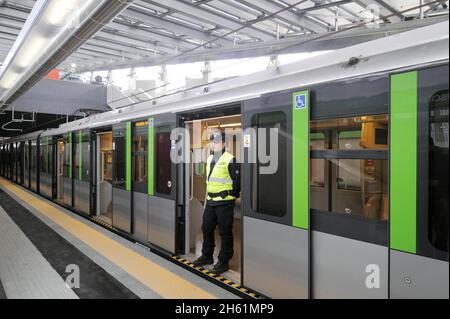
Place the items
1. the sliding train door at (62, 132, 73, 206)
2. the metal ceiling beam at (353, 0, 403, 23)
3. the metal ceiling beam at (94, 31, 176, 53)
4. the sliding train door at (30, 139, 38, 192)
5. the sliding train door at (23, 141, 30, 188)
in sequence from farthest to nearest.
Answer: the sliding train door at (23, 141, 30, 188) < the sliding train door at (30, 139, 38, 192) < the sliding train door at (62, 132, 73, 206) < the metal ceiling beam at (94, 31, 176, 53) < the metal ceiling beam at (353, 0, 403, 23)

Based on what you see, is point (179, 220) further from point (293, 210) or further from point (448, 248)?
point (448, 248)

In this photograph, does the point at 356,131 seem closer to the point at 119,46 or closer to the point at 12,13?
the point at 12,13

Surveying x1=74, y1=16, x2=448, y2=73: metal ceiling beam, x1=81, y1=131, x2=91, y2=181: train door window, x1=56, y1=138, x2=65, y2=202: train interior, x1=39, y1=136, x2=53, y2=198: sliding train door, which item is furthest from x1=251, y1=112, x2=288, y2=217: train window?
x1=39, y1=136, x2=53, y2=198: sliding train door

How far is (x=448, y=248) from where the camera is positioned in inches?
78.0

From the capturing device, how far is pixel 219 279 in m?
3.91

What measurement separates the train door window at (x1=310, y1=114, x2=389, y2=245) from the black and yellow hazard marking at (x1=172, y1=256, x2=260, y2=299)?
1288 millimetres

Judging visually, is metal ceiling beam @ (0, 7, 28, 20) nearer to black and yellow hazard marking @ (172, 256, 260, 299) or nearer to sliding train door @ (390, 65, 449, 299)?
black and yellow hazard marking @ (172, 256, 260, 299)

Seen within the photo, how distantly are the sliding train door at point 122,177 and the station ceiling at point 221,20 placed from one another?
5.64 feet

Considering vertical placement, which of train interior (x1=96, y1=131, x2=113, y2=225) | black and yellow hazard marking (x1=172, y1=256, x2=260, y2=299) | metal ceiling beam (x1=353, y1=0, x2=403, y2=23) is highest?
metal ceiling beam (x1=353, y1=0, x2=403, y2=23)

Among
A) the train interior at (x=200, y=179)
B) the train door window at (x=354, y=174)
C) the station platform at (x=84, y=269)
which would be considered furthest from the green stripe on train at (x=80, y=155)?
the train door window at (x=354, y=174)

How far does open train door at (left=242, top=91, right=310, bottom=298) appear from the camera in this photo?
286 centimetres

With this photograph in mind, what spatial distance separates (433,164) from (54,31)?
4.47 meters

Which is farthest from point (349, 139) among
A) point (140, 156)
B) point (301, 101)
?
point (140, 156)

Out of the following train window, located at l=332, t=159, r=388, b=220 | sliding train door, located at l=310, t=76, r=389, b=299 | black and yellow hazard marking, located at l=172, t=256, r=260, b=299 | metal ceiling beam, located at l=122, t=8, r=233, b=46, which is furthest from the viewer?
metal ceiling beam, located at l=122, t=8, r=233, b=46
